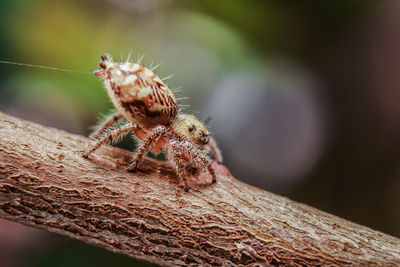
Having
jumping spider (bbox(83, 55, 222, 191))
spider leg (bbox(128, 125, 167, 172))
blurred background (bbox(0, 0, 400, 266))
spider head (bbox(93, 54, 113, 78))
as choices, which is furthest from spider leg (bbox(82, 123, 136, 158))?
blurred background (bbox(0, 0, 400, 266))

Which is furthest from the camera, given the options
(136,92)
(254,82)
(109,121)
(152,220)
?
(254,82)

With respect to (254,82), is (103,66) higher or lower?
lower

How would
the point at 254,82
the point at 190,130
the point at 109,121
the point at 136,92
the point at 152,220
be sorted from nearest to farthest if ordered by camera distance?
the point at 152,220, the point at 136,92, the point at 190,130, the point at 109,121, the point at 254,82

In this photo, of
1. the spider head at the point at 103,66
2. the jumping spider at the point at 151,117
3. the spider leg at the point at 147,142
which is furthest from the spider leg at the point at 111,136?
the spider head at the point at 103,66

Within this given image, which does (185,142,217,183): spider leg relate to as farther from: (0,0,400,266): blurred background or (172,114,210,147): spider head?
(0,0,400,266): blurred background

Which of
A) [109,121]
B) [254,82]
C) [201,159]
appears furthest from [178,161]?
[254,82]

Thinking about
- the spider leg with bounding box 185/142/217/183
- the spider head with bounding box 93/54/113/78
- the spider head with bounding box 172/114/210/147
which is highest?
the spider head with bounding box 93/54/113/78

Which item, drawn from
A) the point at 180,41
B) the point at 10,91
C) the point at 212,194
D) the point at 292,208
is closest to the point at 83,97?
the point at 10,91

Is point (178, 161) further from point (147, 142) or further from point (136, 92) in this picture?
point (136, 92)
